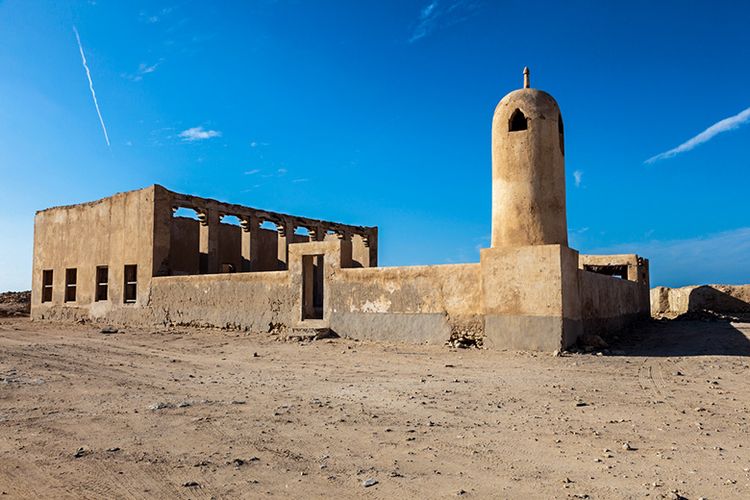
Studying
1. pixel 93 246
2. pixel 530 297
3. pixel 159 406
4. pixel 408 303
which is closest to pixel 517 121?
pixel 530 297

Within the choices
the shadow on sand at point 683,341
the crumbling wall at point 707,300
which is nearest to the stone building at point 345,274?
the shadow on sand at point 683,341

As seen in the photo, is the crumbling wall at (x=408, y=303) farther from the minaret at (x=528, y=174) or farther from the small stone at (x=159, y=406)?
the small stone at (x=159, y=406)

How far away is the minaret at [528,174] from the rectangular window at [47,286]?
19411 mm

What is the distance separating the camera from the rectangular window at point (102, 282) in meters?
20.3

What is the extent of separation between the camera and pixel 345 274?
43.0 ft

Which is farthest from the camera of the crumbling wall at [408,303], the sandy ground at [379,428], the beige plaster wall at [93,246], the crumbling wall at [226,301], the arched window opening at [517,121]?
the beige plaster wall at [93,246]

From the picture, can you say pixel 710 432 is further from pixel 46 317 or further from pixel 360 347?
pixel 46 317

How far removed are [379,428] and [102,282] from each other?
18.7 metres

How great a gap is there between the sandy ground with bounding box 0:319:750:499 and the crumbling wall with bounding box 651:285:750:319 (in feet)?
55.6

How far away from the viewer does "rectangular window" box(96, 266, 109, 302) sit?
66.7ft

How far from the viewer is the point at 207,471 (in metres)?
3.79

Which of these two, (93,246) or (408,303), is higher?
(93,246)

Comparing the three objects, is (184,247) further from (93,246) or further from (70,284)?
(70,284)

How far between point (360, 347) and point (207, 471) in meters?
7.95
